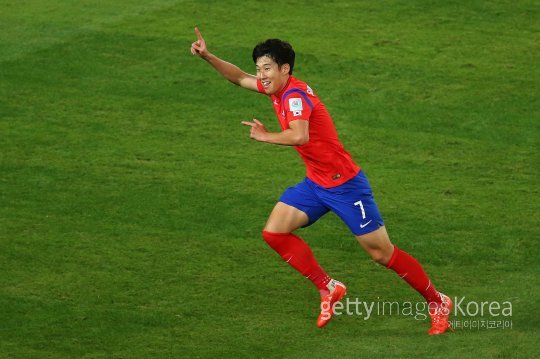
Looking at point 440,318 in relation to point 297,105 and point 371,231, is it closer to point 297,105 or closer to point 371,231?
point 371,231

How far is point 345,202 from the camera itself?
29.6 feet

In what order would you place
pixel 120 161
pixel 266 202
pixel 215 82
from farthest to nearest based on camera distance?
pixel 215 82 < pixel 120 161 < pixel 266 202

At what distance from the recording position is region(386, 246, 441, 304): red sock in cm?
899

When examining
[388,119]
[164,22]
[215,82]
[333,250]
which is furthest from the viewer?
[164,22]

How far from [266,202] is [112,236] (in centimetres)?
159

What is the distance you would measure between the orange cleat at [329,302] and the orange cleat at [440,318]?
741 mm

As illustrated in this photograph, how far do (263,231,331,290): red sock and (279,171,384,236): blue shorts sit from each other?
0.24 meters

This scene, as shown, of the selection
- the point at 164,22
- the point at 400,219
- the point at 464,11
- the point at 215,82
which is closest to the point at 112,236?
the point at 400,219

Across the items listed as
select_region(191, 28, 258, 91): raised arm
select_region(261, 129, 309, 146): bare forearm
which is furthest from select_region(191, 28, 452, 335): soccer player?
select_region(191, 28, 258, 91): raised arm

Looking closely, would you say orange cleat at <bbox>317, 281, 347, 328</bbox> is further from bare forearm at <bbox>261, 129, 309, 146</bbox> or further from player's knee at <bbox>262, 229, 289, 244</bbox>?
bare forearm at <bbox>261, 129, 309, 146</bbox>

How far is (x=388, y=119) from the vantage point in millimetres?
13016

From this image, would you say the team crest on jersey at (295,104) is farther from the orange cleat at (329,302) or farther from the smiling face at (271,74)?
the orange cleat at (329,302)

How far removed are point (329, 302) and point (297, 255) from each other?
17.4 inches

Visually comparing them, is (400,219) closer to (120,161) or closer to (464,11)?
(120,161)
